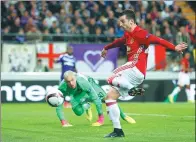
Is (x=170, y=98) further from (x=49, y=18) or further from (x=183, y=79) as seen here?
(x=49, y=18)

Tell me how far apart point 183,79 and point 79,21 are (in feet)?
17.1

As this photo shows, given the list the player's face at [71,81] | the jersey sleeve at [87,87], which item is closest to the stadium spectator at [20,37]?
the jersey sleeve at [87,87]

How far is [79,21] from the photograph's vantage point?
27203 mm

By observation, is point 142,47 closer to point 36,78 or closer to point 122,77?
point 122,77

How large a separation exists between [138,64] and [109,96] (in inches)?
31.3

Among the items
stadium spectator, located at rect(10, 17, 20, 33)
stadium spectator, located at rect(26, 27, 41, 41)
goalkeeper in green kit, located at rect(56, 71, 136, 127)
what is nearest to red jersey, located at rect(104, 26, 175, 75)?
goalkeeper in green kit, located at rect(56, 71, 136, 127)

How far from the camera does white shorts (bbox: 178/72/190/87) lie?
2569 centimetres

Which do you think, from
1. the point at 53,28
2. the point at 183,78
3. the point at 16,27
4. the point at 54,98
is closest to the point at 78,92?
the point at 54,98

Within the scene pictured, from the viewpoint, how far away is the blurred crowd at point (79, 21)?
2639 centimetres

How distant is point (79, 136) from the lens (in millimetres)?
11891

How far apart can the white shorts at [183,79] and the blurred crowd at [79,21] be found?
2.27 metres

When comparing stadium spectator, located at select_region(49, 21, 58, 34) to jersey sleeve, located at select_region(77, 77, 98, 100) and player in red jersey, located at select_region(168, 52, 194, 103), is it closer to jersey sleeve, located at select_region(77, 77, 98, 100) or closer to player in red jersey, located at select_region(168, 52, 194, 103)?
player in red jersey, located at select_region(168, 52, 194, 103)

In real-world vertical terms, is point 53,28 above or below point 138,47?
below

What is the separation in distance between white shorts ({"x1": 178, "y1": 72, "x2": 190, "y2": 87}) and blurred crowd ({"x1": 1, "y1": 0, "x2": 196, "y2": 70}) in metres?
2.27
